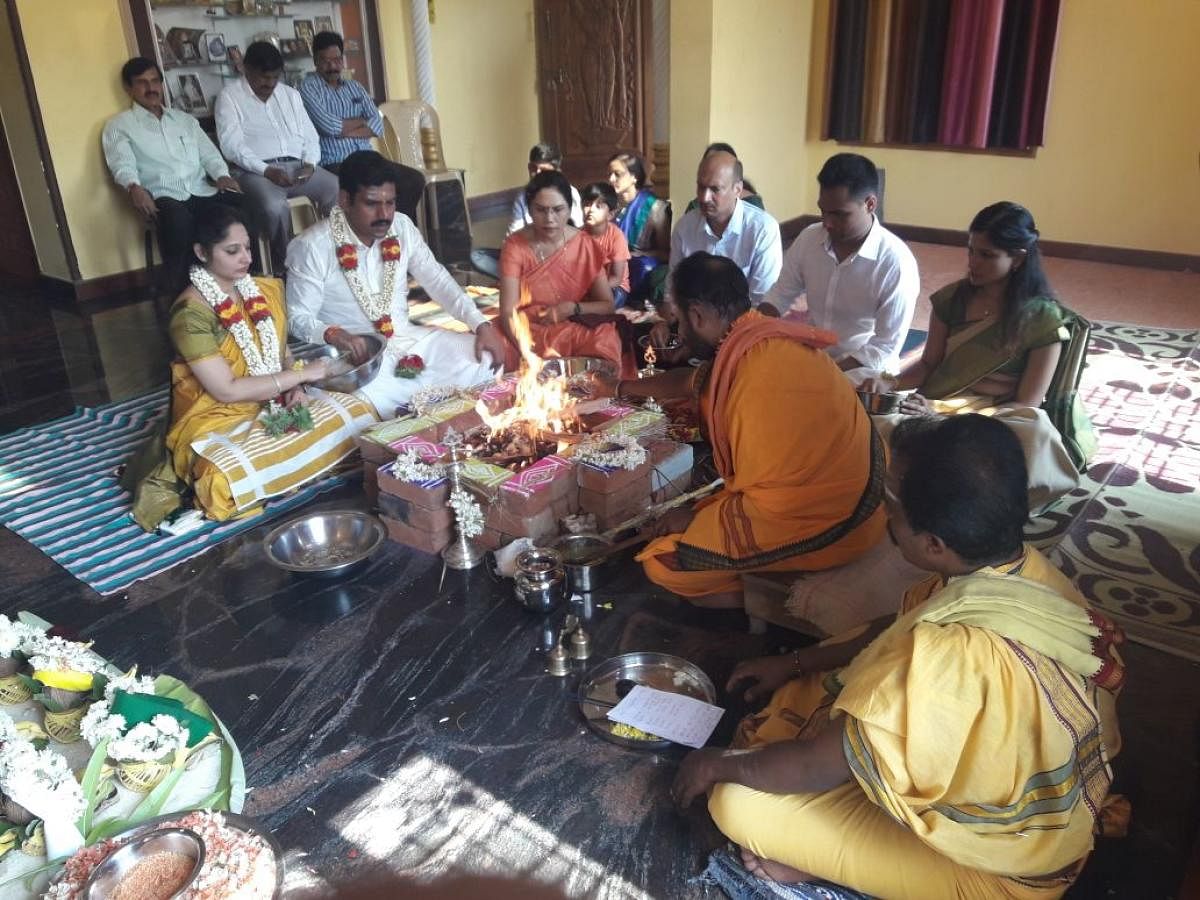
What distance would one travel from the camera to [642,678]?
9.44 feet

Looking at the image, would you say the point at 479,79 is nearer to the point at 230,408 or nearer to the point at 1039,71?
the point at 1039,71

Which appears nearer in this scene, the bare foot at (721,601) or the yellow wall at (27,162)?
the bare foot at (721,601)

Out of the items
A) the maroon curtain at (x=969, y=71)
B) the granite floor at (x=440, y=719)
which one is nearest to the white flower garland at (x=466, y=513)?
the granite floor at (x=440, y=719)

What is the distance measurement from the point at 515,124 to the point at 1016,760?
965cm

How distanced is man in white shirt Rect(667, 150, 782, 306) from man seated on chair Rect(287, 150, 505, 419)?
1334mm

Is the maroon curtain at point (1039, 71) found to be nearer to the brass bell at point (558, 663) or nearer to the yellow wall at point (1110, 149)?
the yellow wall at point (1110, 149)

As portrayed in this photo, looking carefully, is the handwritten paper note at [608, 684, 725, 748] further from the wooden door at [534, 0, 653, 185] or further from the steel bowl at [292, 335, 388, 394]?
the wooden door at [534, 0, 653, 185]

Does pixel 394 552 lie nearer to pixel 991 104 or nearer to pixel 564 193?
pixel 564 193

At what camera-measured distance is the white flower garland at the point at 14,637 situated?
2547mm

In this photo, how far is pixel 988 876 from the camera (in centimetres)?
190

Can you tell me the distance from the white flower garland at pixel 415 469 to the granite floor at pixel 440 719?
315 millimetres

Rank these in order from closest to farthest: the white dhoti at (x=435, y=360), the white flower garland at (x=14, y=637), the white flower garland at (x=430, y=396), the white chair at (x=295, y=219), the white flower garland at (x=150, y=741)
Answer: the white flower garland at (x=150, y=741) < the white flower garland at (x=14, y=637) < the white flower garland at (x=430, y=396) < the white dhoti at (x=435, y=360) < the white chair at (x=295, y=219)

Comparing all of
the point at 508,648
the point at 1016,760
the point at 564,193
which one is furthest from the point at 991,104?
the point at 1016,760

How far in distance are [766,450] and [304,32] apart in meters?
7.12
